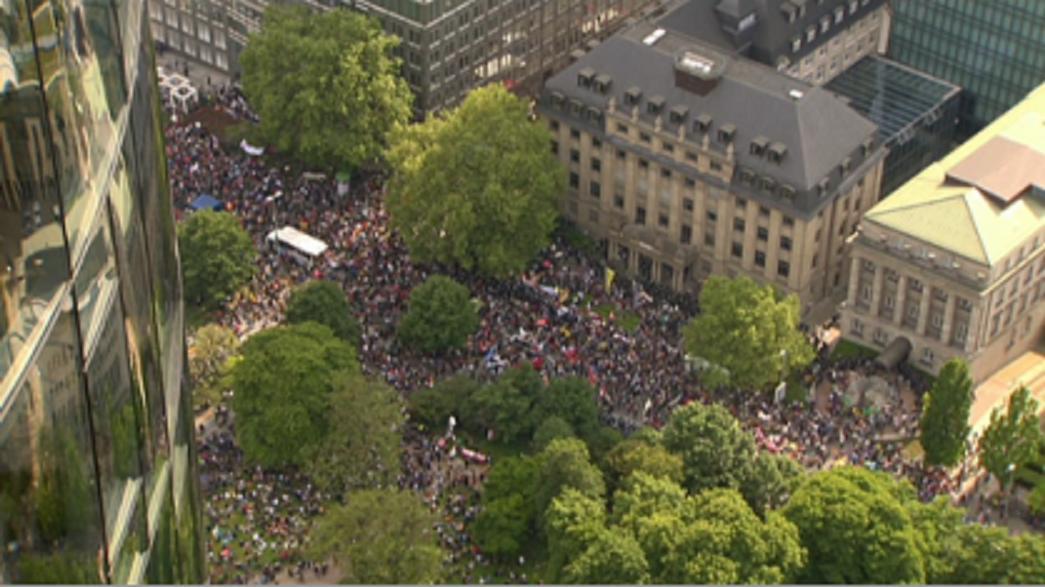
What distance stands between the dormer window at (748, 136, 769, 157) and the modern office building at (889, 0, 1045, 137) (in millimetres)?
36587

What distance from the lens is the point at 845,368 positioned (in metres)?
151

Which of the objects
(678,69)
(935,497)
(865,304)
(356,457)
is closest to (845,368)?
(865,304)

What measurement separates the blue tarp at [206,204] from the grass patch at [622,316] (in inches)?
1447

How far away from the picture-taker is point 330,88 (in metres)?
171

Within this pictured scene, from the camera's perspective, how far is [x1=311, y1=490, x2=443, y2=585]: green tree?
12050 cm

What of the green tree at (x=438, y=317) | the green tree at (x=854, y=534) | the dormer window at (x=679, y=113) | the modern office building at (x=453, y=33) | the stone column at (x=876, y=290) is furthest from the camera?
the modern office building at (x=453, y=33)

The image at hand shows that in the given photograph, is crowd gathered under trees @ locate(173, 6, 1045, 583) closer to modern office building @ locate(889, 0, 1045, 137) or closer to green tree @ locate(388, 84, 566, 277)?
green tree @ locate(388, 84, 566, 277)

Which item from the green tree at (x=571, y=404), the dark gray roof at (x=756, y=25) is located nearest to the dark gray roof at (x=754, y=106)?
the dark gray roof at (x=756, y=25)

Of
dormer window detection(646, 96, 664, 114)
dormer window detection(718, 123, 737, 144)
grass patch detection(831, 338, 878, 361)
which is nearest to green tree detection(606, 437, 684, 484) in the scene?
grass patch detection(831, 338, 878, 361)

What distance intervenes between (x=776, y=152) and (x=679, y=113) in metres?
9.62

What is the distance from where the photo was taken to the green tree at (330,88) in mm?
169500

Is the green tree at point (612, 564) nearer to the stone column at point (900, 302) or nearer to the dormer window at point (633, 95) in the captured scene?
the stone column at point (900, 302)

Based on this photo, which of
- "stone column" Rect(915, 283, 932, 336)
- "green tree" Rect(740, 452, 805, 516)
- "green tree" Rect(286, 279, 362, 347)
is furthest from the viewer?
"stone column" Rect(915, 283, 932, 336)

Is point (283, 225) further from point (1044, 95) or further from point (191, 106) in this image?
point (1044, 95)
